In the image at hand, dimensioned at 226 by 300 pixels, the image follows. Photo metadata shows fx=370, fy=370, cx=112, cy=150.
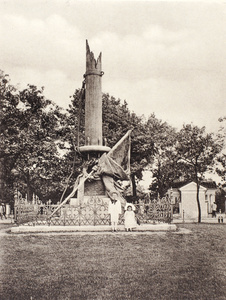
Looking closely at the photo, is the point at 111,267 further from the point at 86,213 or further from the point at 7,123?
the point at 7,123

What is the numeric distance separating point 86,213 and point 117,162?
12.1 feet

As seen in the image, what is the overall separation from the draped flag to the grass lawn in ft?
14.2

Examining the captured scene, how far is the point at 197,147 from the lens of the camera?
1090 inches

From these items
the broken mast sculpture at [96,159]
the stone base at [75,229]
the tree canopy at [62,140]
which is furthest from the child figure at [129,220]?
the tree canopy at [62,140]

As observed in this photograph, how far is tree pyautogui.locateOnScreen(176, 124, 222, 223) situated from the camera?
27.6 meters

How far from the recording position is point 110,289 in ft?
21.8

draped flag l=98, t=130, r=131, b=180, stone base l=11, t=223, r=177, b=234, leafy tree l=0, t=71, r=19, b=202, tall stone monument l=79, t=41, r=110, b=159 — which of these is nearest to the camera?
stone base l=11, t=223, r=177, b=234

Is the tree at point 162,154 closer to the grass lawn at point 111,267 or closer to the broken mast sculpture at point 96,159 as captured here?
the broken mast sculpture at point 96,159

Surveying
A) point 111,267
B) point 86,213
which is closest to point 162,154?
point 86,213

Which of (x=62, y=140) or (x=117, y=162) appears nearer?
(x=117, y=162)

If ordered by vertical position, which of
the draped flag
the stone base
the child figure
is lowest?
the stone base

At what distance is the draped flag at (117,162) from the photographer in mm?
15992

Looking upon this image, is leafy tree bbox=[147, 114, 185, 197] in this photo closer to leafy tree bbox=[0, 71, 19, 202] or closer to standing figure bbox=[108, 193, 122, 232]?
leafy tree bbox=[0, 71, 19, 202]

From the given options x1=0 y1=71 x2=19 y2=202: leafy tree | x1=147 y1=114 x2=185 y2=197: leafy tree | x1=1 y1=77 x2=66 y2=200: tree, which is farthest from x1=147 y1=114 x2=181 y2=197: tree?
x1=0 y1=71 x2=19 y2=202: leafy tree
